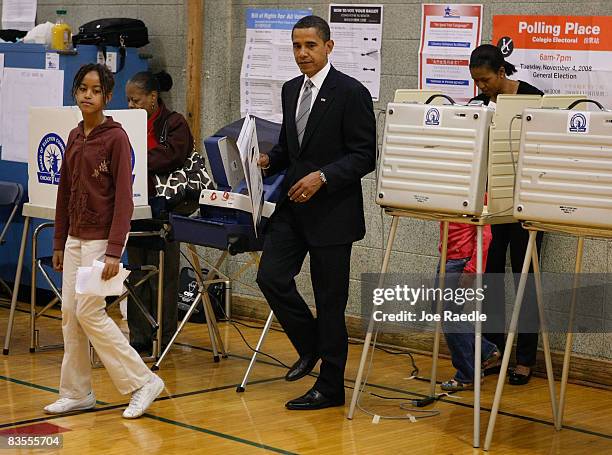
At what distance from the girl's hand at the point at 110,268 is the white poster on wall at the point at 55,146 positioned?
1.14 metres

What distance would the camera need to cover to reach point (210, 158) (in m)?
5.83

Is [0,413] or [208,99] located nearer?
[0,413]

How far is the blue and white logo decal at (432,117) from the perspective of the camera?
4754mm

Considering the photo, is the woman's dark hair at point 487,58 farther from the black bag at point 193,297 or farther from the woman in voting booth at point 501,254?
the black bag at point 193,297

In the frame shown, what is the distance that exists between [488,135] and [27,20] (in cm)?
491

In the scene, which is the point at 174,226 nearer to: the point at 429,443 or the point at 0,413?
the point at 0,413

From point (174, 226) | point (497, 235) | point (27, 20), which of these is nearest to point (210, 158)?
point (174, 226)

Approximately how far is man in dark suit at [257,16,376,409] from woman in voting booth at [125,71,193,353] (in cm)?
95

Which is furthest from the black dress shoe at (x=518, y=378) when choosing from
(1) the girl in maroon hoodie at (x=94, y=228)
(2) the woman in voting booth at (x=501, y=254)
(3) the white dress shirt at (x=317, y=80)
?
(1) the girl in maroon hoodie at (x=94, y=228)

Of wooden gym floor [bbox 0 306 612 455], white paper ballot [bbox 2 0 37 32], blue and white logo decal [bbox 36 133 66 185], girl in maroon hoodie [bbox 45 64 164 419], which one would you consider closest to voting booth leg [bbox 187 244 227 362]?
wooden gym floor [bbox 0 306 612 455]

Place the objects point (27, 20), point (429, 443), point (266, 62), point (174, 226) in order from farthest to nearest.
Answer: point (27, 20) < point (266, 62) < point (174, 226) < point (429, 443)

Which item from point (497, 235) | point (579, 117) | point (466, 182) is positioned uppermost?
point (579, 117)

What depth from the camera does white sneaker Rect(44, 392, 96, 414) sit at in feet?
16.2

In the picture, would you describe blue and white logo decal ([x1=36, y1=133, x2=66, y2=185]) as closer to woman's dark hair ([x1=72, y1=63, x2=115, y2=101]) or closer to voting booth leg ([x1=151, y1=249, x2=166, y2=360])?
voting booth leg ([x1=151, y1=249, x2=166, y2=360])
